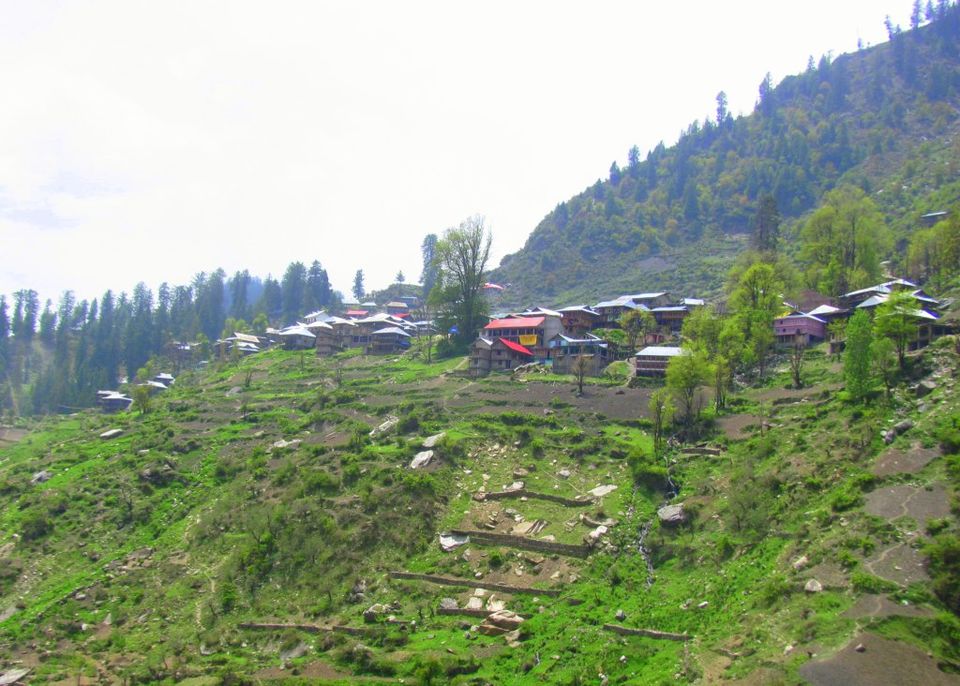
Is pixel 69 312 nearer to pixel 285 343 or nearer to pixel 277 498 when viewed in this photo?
pixel 285 343

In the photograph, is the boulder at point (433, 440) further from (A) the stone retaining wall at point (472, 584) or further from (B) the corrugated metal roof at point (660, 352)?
(B) the corrugated metal roof at point (660, 352)

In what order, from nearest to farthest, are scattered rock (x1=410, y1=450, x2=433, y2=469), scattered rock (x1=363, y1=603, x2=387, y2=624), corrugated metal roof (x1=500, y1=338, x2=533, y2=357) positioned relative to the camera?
scattered rock (x1=363, y1=603, x2=387, y2=624) < scattered rock (x1=410, y1=450, x2=433, y2=469) < corrugated metal roof (x1=500, y1=338, x2=533, y2=357)

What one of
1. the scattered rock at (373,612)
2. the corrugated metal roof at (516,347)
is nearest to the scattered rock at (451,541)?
the scattered rock at (373,612)

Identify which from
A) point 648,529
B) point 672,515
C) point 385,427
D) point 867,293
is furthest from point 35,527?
point 867,293

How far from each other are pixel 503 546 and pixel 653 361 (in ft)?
82.7

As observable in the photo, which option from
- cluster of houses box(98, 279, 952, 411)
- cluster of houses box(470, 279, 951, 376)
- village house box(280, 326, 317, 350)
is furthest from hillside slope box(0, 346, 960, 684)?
village house box(280, 326, 317, 350)

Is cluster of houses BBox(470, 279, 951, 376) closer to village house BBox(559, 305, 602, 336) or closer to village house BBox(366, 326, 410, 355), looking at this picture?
village house BBox(559, 305, 602, 336)

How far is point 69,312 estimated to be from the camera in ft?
449

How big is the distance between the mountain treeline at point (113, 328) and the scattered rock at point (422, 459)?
68.1 m

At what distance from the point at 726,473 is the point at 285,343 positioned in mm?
64803

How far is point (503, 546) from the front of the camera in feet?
118

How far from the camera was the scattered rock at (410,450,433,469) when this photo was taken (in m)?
44.0

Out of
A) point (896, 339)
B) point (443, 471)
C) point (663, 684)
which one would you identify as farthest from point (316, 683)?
point (896, 339)

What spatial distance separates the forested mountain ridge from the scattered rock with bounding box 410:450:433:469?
209ft
